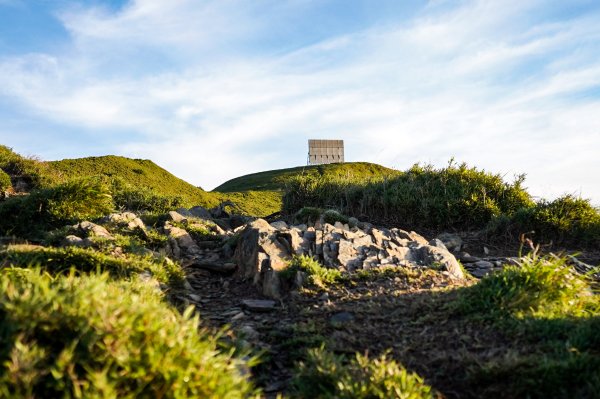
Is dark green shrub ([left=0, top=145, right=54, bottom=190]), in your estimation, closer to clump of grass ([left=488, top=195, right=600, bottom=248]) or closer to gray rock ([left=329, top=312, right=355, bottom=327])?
clump of grass ([left=488, top=195, right=600, bottom=248])

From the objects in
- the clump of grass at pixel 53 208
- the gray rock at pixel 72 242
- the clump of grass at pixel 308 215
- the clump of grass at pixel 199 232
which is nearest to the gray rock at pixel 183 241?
the clump of grass at pixel 199 232

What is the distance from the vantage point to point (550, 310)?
519 cm

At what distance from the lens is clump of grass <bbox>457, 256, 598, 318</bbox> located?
516cm

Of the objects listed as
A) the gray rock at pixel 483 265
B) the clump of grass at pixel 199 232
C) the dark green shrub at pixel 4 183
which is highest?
the dark green shrub at pixel 4 183

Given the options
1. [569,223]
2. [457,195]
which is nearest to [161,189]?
[457,195]

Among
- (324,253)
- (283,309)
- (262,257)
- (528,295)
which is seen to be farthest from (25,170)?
(528,295)

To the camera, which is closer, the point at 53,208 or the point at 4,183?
the point at 53,208

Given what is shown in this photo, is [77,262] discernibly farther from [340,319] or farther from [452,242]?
[452,242]

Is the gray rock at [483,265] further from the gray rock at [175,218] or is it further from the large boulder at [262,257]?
the gray rock at [175,218]

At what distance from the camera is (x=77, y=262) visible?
654cm

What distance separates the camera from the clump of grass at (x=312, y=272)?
637cm

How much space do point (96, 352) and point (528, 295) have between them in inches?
165

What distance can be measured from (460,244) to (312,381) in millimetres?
7047

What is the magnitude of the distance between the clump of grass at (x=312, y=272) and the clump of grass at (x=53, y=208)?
546 cm
